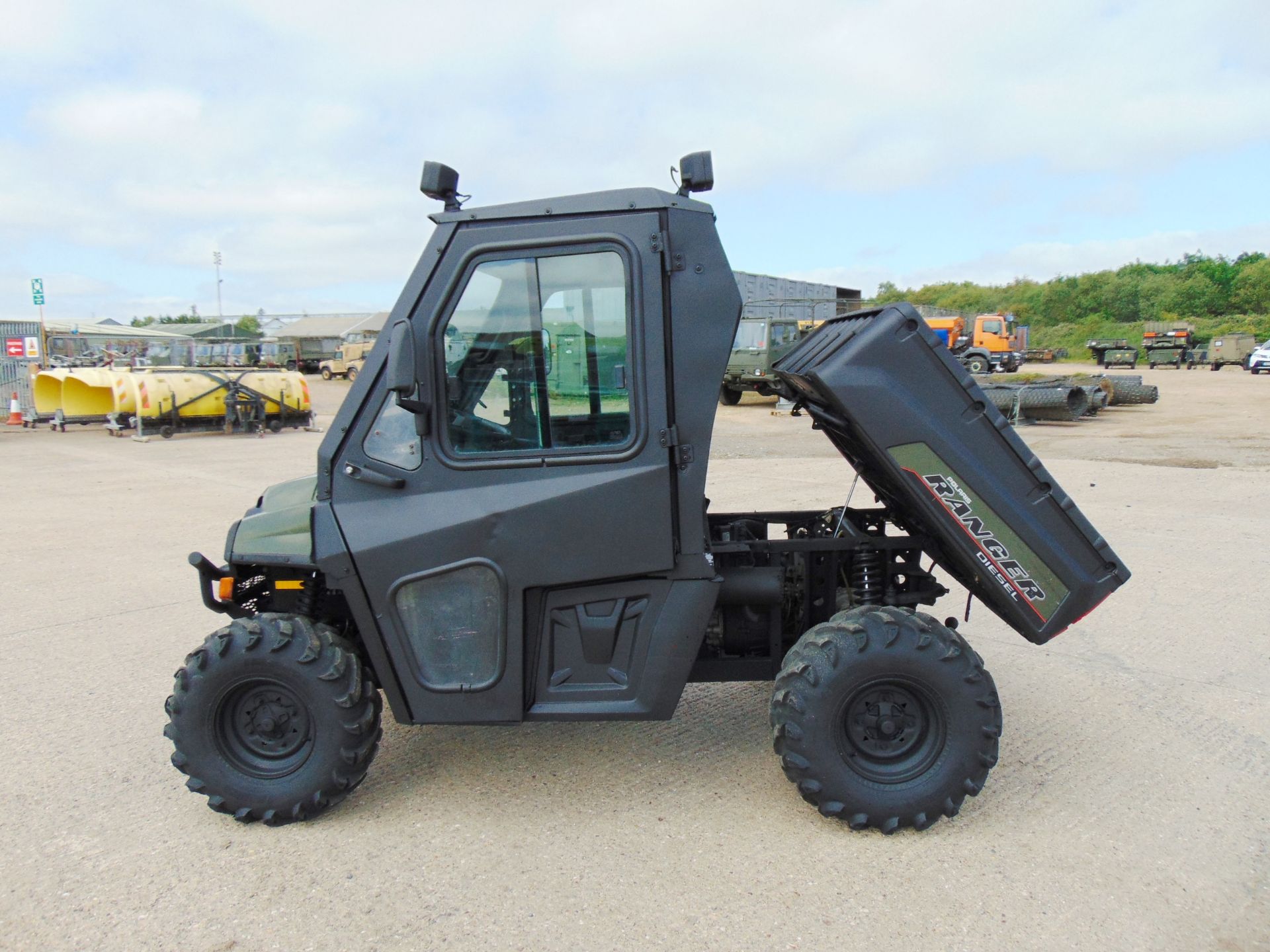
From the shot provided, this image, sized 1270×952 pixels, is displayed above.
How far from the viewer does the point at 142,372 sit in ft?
62.6

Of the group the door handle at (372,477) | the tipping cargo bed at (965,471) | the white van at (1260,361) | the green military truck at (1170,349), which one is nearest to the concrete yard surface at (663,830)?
the tipping cargo bed at (965,471)

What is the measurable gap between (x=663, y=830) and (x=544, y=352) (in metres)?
1.79

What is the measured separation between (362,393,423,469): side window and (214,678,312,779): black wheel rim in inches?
36.9

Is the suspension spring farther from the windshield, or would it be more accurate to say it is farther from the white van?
the white van

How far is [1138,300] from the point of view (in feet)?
224

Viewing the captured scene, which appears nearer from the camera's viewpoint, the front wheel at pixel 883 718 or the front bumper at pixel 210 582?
the front wheel at pixel 883 718

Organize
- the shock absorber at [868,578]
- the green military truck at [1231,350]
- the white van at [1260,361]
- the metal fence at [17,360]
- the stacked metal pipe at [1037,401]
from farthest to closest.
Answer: the green military truck at [1231,350]
the white van at [1260,361]
the metal fence at [17,360]
the stacked metal pipe at [1037,401]
the shock absorber at [868,578]

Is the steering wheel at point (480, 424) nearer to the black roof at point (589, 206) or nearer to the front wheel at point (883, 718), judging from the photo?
the black roof at point (589, 206)

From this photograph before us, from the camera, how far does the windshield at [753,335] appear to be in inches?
869

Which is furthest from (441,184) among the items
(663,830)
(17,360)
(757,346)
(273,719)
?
(17,360)

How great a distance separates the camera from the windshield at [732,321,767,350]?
2208 cm

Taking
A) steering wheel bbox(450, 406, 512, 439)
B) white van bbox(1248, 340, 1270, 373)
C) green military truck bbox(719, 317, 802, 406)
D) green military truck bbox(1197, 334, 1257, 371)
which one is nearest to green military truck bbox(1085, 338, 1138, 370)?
green military truck bbox(1197, 334, 1257, 371)

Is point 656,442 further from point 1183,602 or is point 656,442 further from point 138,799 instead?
point 1183,602

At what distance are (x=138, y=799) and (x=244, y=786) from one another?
57 centimetres
